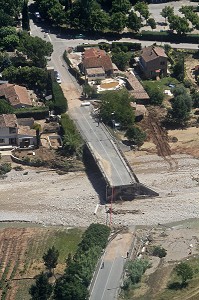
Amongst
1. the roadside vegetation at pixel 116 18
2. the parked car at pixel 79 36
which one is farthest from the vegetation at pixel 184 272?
the parked car at pixel 79 36

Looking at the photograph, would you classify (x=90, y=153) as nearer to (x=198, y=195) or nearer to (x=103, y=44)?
(x=198, y=195)

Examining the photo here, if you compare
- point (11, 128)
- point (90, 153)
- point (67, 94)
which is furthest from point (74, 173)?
point (67, 94)

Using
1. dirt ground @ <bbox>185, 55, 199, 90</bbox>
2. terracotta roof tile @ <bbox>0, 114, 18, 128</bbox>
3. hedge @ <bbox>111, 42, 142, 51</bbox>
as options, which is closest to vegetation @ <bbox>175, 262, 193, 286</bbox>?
terracotta roof tile @ <bbox>0, 114, 18, 128</bbox>

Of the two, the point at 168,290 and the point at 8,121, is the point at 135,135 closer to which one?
the point at 8,121

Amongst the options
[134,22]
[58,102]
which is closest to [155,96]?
[58,102]

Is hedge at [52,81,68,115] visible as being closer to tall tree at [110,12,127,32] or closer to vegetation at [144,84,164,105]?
vegetation at [144,84,164,105]

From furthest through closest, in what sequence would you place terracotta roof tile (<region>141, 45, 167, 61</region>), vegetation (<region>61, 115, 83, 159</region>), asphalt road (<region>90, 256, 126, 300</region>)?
terracotta roof tile (<region>141, 45, 167, 61</region>) → vegetation (<region>61, 115, 83, 159</region>) → asphalt road (<region>90, 256, 126, 300</region>)
